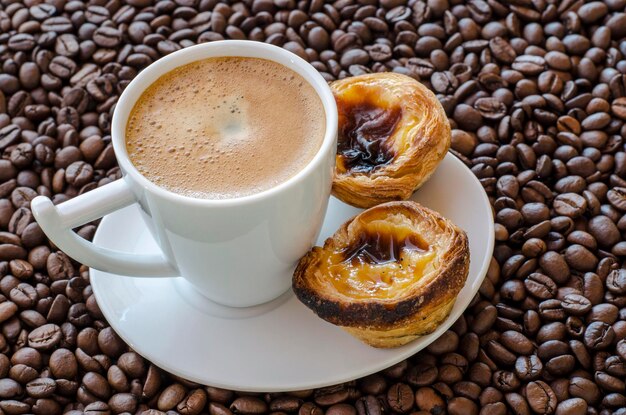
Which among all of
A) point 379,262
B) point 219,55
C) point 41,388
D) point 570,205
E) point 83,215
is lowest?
point 41,388

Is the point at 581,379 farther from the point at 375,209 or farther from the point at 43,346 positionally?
the point at 43,346

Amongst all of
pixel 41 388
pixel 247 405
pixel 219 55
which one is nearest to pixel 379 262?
pixel 247 405

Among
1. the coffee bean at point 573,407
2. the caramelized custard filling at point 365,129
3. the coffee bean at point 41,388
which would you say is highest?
the caramelized custard filling at point 365,129

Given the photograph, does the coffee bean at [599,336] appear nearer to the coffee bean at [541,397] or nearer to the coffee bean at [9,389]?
the coffee bean at [541,397]

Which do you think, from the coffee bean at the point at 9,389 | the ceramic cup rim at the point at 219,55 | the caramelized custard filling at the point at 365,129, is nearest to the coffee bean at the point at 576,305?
the caramelized custard filling at the point at 365,129

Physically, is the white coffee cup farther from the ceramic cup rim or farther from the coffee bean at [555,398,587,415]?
the coffee bean at [555,398,587,415]

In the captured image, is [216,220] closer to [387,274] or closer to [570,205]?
[387,274]

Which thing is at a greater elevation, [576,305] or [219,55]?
[219,55]
